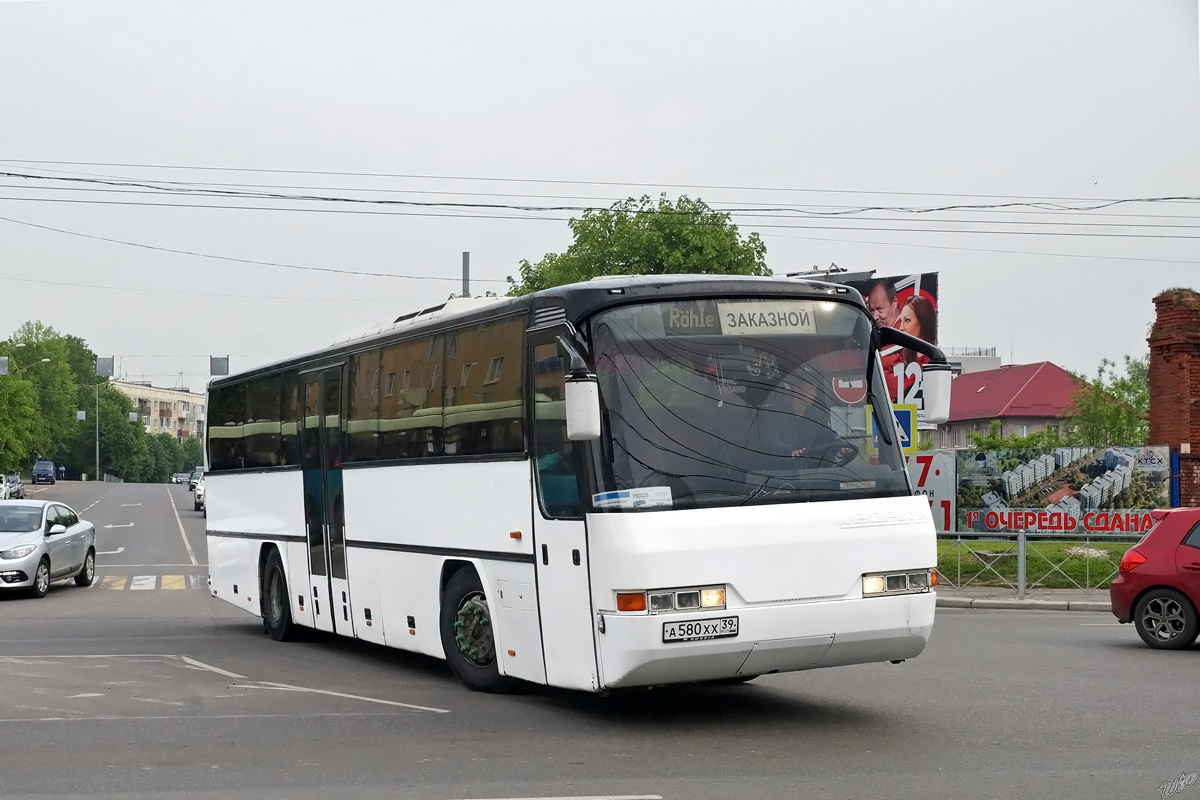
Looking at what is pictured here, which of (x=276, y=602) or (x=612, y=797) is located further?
(x=276, y=602)

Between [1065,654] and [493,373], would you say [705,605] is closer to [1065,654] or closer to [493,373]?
→ [493,373]

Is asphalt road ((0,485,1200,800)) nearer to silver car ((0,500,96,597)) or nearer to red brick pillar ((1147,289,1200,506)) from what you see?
silver car ((0,500,96,597))

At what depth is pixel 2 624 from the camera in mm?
19000

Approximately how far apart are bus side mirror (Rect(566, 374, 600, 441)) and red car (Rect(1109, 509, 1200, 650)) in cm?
847

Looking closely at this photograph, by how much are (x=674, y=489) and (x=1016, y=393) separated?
105842mm

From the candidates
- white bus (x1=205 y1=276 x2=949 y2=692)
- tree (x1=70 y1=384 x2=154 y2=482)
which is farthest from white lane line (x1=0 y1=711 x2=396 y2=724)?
tree (x1=70 y1=384 x2=154 y2=482)

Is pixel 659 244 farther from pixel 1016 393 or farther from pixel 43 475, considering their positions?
pixel 43 475

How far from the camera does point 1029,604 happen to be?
Answer: 74.4 feet

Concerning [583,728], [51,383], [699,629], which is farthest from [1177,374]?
[51,383]

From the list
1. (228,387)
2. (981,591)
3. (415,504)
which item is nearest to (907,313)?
(981,591)

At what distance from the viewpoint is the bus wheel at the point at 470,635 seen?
37.0ft

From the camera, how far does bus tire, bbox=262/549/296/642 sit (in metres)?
16.2

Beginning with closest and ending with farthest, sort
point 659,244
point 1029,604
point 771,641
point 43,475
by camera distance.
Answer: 1. point 771,641
2. point 1029,604
3. point 659,244
4. point 43,475

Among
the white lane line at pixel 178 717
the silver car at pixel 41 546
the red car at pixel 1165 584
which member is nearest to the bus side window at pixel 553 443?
the white lane line at pixel 178 717
